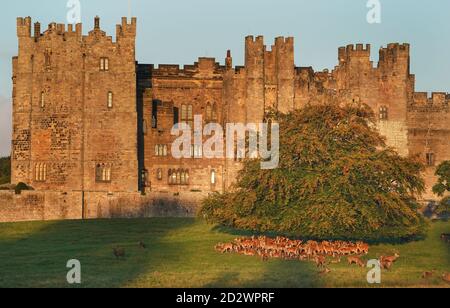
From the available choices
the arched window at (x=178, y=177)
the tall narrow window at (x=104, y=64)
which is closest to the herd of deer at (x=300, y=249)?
the tall narrow window at (x=104, y=64)

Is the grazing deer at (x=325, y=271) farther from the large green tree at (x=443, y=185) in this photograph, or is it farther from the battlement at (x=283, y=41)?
the battlement at (x=283, y=41)

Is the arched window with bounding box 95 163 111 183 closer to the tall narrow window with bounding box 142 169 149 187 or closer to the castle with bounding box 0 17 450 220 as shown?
the castle with bounding box 0 17 450 220

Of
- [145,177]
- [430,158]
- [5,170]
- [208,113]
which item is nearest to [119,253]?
[145,177]

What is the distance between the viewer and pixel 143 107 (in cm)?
10450

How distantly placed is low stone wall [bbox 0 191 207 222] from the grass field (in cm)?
382

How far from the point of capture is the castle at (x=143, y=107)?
98500 millimetres

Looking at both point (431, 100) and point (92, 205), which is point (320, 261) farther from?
point (431, 100)

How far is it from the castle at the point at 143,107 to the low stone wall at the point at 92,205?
91 mm

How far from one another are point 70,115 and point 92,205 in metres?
7.45

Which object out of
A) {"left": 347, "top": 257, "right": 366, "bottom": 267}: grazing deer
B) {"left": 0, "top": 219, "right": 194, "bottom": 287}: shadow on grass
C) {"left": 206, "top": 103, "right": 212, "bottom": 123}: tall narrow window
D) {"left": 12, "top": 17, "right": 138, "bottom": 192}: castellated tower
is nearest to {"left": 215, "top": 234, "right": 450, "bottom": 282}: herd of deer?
{"left": 347, "top": 257, "right": 366, "bottom": 267}: grazing deer

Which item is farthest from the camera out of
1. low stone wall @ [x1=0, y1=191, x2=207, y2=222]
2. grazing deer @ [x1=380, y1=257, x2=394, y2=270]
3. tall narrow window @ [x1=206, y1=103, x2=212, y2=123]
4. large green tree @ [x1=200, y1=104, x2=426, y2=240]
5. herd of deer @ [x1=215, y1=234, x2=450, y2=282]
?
tall narrow window @ [x1=206, y1=103, x2=212, y2=123]

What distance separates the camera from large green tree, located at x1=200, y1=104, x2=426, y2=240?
7369 cm
